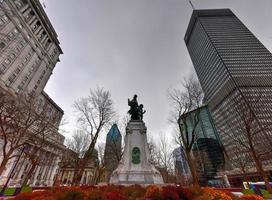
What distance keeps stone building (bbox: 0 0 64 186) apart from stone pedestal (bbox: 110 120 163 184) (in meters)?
34.9

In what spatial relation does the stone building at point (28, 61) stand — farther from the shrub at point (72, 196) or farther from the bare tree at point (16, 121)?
the shrub at point (72, 196)

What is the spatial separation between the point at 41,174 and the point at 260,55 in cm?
15188

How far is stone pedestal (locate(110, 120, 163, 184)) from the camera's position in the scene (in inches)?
480

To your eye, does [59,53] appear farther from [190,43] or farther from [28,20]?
[190,43]

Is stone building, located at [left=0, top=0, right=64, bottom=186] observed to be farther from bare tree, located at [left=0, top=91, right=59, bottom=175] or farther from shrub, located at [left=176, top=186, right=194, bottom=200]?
shrub, located at [left=176, top=186, right=194, bottom=200]

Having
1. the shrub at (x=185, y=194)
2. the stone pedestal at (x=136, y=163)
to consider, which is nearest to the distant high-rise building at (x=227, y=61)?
the stone pedestal at (x=136, y=163)

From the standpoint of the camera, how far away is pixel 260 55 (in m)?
108

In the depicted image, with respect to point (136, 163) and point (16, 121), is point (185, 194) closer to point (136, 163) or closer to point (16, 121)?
point (136, 163)

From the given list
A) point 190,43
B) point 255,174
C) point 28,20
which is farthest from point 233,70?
point 28,20

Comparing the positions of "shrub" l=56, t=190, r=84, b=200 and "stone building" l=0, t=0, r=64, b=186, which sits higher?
"stone building" l=0, t=0, r=64, b=186

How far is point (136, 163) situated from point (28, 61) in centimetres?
6572

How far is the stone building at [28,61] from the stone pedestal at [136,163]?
114 feet

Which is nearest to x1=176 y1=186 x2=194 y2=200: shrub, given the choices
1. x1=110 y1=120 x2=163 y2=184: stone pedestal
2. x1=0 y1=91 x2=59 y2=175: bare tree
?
x1=110 y1=120 x2=163 y2=184: stone pedestal

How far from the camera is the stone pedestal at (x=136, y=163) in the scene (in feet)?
40.0
